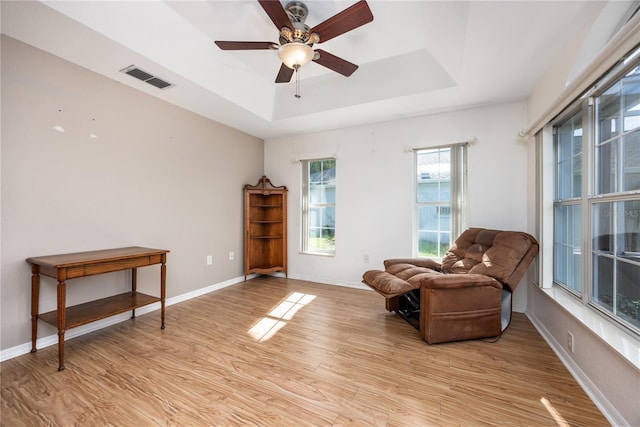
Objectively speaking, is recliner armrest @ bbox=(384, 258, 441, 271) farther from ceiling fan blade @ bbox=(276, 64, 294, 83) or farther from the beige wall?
the beige wall

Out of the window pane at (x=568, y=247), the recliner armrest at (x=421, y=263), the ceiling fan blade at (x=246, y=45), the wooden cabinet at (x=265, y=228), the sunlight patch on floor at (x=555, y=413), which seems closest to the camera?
the sunlight patch on floor at (x=555, y=413)

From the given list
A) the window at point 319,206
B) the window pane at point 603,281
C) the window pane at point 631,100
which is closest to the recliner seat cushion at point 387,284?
the window pane at point 603,281

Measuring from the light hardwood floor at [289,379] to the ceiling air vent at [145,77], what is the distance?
2.51m

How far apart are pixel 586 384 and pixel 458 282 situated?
917 mm

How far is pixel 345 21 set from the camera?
181 centimetres

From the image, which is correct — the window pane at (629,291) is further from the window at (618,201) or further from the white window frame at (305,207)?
the white window frame at (305,207)

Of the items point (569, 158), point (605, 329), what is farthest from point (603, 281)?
point (569, 158)

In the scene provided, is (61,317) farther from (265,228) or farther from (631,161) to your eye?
(631,161)

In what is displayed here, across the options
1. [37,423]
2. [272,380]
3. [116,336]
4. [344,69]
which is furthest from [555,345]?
[116,336]

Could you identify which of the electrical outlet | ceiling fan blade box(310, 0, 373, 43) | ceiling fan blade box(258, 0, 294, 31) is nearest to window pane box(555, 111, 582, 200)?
the electrical outlet

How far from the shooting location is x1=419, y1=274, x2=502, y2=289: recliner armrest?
221cm

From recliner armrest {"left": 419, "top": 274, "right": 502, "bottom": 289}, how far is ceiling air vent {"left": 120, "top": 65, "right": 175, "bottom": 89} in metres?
3.23

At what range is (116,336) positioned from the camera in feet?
8.09

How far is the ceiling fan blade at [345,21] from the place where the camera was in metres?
1.68
